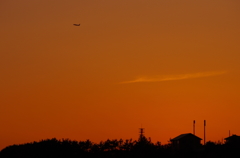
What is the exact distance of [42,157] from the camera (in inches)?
4031

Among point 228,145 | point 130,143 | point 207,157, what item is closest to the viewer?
point 207,157

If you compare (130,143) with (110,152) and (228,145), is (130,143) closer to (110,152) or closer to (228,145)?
(110,152)

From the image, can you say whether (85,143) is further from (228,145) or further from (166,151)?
(228,145)

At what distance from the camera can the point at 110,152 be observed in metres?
100

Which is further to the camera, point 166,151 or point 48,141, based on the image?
point 48,141

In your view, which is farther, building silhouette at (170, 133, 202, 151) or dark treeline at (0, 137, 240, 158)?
building silhouette at (170, 133, 202, 151)

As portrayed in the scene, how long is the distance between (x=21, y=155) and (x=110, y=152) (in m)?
14.3

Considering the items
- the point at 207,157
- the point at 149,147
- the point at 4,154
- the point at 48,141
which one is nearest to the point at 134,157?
the point at 149,147

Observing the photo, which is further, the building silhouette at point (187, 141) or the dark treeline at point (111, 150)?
the building silhouette at point (187, 141)

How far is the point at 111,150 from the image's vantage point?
10106 cm

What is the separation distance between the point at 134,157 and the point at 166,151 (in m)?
3.97

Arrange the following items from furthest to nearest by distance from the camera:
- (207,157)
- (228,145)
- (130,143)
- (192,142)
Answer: (192,142) < (130,143) < (228,145) < (207,157)

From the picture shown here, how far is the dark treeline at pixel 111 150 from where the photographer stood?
91875mm

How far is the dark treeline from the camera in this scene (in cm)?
9188
